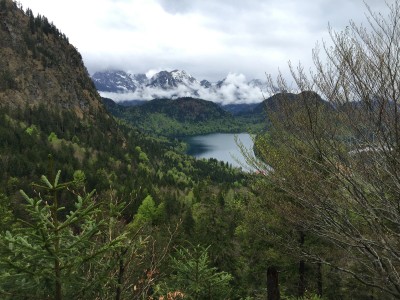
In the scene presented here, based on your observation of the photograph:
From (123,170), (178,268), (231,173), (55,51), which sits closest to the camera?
(178,268)

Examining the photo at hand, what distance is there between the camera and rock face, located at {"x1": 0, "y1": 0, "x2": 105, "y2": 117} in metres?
146

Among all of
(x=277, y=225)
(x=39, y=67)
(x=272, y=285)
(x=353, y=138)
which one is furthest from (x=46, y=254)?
(x=39, y=67)

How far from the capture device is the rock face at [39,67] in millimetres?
146500

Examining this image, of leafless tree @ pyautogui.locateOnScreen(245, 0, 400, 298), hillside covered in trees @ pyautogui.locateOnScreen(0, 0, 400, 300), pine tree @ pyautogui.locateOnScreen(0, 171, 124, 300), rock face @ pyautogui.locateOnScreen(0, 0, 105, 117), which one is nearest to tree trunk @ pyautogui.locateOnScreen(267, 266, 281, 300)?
hillside covered in trees @ pyautogui.locateOnScreen(0, 0, 400, 300)

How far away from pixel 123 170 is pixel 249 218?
115m

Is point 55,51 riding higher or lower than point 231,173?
higher

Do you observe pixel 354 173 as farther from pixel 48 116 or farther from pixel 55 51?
pixel 55 51

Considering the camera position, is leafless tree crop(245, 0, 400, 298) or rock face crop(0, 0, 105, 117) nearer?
leafless tree crop(245, 0, 400, 298)

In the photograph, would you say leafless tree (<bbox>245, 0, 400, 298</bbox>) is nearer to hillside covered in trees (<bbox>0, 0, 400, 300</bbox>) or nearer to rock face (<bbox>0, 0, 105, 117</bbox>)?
hillside covered in trees (<bbox>0, 0, 400, 300</bbox>)

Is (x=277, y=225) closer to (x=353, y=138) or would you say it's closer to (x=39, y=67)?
(x=353, y=138)

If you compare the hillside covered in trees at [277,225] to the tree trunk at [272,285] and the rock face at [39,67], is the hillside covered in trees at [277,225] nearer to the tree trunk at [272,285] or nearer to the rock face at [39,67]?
the tree trunk at [272,285]

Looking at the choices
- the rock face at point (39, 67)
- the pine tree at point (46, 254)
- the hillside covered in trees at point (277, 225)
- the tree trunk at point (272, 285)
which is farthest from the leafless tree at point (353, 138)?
the rock face at point (39, 67)

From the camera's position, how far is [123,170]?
424ft

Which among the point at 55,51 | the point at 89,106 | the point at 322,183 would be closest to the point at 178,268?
the point at 322,183
